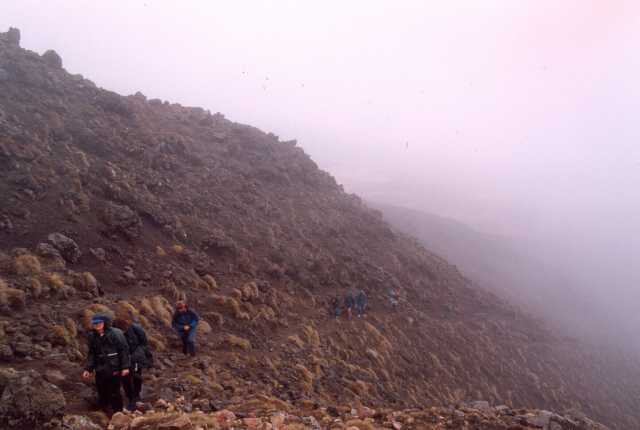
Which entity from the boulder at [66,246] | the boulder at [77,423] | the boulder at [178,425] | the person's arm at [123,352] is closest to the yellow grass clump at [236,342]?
the boulder at [66,246]

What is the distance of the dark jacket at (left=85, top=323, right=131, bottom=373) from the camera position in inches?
297

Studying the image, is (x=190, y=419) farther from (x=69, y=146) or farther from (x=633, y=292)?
(x=633, y=292)

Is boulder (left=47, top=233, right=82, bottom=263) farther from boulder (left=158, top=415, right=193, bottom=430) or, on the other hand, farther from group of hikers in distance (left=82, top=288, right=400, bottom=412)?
boulder (left=158, top=415, right=193, bottom=430)

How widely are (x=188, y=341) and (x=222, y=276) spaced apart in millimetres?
8846

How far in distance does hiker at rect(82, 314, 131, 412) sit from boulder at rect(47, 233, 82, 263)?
9781mm

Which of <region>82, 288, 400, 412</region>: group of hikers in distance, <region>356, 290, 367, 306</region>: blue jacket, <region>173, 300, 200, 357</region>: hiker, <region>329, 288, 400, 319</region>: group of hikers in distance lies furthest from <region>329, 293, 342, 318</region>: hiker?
<region>82, 288, 400, 412</region>: group of hikers in distance

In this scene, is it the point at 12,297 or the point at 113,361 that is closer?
the point at 113,361

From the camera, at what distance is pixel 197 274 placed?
1997 centimetres

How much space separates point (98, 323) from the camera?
24.7ft

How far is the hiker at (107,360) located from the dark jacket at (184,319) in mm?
4288

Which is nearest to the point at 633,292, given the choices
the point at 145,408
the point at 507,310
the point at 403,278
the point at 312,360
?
the point at 507,310

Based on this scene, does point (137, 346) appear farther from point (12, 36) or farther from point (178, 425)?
→ point (12, 36)

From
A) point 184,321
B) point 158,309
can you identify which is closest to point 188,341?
point 184,321

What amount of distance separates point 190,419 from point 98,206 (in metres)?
15.4
